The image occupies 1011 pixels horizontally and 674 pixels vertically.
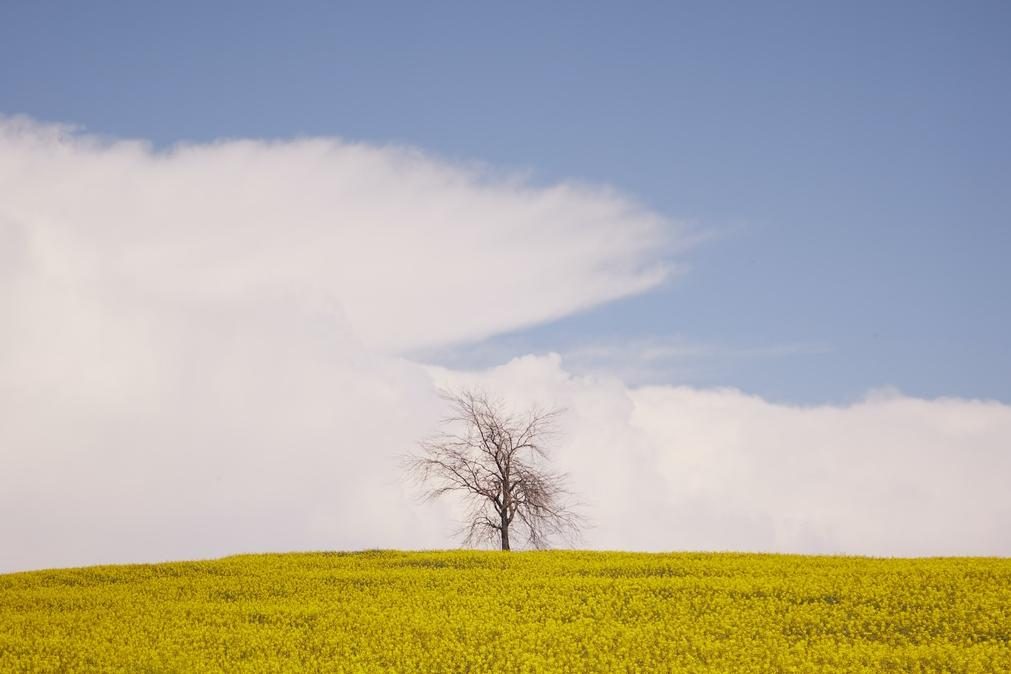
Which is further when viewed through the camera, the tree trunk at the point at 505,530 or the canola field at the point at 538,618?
the tree trunk at the point at 505,530

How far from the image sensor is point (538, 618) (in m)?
25.9

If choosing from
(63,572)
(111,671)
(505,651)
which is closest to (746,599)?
(505,651)

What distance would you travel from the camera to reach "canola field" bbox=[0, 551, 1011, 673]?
21766 mm

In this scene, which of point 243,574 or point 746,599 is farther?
point 243,574

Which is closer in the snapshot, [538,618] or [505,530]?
[538,618]

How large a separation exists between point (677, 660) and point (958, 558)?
18400mm

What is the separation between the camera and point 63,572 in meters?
37.9

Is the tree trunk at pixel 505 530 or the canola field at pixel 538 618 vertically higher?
the tree trunk at pixel 505 530

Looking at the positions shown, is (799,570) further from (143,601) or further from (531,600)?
(143,601)

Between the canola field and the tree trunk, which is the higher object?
the tree trunk

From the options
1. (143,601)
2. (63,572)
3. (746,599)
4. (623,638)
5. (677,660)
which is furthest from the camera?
(63,572)

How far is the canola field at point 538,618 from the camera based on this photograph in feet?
71.4

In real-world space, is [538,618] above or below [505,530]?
below

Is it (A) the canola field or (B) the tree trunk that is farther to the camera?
(B) the tree trunk
